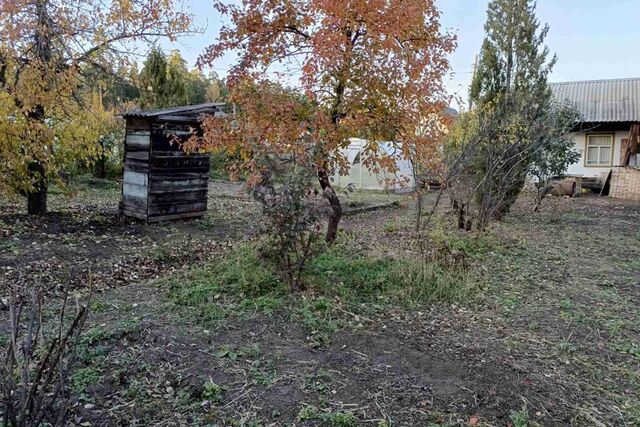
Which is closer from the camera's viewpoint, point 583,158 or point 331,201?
point 331,201

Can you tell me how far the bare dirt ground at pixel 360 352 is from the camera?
2662 millimetres

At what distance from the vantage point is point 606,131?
61.3ft

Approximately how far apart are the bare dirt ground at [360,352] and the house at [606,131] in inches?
557

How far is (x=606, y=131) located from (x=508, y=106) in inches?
495

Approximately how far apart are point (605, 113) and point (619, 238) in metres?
12.9

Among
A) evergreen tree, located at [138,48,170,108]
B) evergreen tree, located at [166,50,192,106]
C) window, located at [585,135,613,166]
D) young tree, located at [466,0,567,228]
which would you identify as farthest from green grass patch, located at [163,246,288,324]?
window, located at [585,135,613,166]

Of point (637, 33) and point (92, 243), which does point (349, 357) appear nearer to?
point (92, 243)

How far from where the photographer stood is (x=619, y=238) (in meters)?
8.09

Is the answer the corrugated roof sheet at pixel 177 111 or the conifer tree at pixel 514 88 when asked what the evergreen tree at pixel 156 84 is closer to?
the corrugated roof sheet at pixel 177 111

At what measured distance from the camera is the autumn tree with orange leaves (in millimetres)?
4906

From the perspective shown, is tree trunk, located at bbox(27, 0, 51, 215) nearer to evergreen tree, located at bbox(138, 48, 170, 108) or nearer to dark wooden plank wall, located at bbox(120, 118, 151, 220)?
dark wooden plank wall, located at bbox(120, 118, 151, 220)

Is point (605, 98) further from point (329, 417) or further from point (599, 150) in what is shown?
point (329, 417)

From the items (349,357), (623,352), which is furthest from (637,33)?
(349,357)

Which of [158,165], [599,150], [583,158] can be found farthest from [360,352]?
[599,150]
